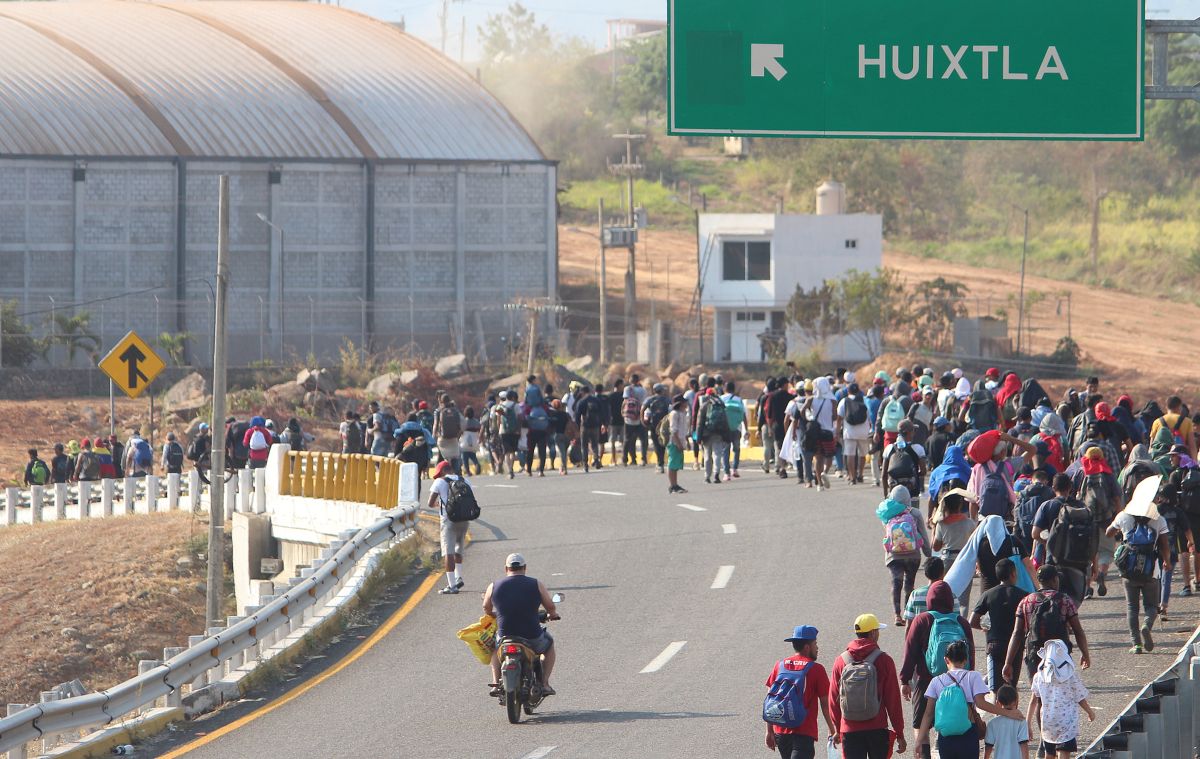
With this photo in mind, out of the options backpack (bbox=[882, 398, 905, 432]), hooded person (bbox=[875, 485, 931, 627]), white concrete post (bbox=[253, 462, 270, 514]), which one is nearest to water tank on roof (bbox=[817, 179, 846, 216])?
white concrete post (bbox=[253, 462, 270, 514])

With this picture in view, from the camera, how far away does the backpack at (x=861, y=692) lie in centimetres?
1123

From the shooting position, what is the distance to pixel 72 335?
5628 centimetres

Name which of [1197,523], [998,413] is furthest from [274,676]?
[998,413]

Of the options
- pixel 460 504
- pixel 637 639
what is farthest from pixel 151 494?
pixel 637 639

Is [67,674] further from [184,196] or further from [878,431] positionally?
[184,196]

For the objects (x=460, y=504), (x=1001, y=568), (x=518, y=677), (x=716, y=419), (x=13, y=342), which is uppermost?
(x=13, y=342)

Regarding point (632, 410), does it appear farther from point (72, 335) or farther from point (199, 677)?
point (72, 335)

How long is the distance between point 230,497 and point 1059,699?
21.2 meters

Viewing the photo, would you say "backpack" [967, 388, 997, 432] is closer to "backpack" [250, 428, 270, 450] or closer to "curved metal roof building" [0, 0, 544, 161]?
"backpack" [250, 428, 270, 450]

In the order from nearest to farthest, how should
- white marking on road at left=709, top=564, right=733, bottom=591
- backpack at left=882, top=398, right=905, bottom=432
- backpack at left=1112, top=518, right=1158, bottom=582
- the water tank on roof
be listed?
1. backpack at left=1112, top=518, right=1158, bottom=582
2. white marking on road at left=709, top=564, right=733, bottom=591
3. backpack at left=882, top=398, right=905, bottom=432
4. the water tank on roof

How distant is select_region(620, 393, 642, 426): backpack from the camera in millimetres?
33594

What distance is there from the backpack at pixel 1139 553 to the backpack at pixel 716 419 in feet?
47.3

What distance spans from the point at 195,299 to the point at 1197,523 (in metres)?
46.1

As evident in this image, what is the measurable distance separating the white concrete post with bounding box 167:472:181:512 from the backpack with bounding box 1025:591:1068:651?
23161mm
